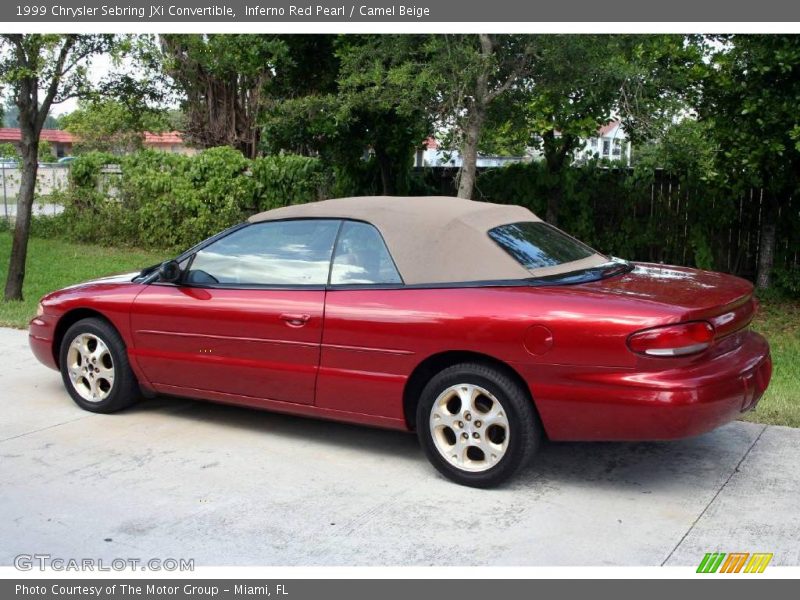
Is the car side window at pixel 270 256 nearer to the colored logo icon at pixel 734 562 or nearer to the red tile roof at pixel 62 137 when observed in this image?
the colored logo icon at pixel 734 562

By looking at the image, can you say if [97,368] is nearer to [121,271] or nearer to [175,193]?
Answer: [121,271]

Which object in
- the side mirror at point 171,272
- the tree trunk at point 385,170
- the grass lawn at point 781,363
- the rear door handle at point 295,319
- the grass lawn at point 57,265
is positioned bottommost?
the grass lawn at point 781,363

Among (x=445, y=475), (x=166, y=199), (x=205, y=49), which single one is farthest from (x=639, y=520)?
(x=166, y=199)

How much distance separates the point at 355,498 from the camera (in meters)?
4.74

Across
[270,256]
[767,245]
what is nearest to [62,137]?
[767,245]

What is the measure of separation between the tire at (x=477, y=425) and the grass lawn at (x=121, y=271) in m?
2.18

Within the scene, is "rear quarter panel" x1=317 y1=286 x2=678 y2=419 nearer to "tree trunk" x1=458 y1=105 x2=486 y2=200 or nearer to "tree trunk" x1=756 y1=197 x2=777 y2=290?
"tree trunk" x1=458 y1=105 x2=486 y2=200

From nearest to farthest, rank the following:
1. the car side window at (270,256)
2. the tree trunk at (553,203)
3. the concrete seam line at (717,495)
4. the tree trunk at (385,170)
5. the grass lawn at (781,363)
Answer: the concrete seam line at (717,495)
the car side window at (270,256)
the grass lawn at (781,363)
the tree trunk at (553,203)
the tree trunk at (385,170)

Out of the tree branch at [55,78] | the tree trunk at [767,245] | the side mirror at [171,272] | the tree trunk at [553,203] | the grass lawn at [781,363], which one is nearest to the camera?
the side mirror at [171,272]

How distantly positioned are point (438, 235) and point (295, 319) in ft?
3.21

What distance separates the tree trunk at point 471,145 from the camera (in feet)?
31.4

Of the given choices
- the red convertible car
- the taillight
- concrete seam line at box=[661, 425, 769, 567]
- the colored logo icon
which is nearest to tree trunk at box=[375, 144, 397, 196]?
the red convertible car

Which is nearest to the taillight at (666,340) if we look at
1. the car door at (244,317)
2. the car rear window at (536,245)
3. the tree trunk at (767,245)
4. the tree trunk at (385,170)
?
the car rear window at (536,245)

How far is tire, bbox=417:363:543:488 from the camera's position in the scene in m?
4.65
